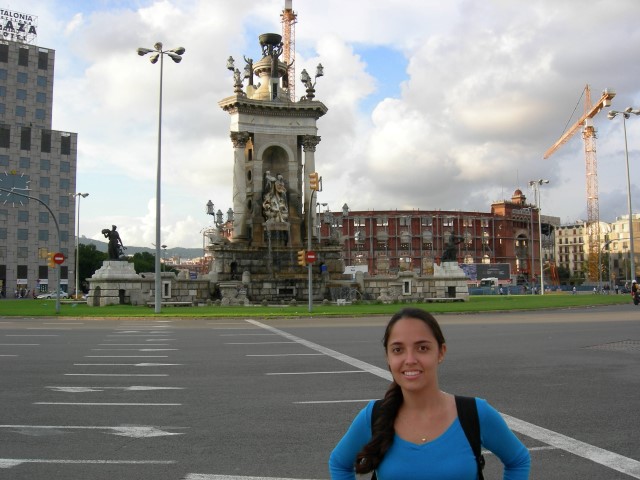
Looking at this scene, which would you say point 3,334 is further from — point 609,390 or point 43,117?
point 43,117

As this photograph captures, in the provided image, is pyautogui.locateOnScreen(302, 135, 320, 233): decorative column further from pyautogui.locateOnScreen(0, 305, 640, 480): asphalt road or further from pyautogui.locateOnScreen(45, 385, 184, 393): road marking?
pyautogui.locateOnScreen(45, 385, 184, 393): road marking

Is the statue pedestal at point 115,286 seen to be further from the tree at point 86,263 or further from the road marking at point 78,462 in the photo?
the tree at point 86,263

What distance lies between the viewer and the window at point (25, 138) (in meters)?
84.3

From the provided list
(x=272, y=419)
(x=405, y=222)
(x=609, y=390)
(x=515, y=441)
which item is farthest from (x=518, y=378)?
(x=405, y=222)

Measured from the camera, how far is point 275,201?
47594 millimetres

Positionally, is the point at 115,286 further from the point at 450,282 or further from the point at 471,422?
the point at 471,422

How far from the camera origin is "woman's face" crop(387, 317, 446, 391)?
293 centimetres

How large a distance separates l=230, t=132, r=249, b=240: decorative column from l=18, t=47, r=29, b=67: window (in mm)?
50750

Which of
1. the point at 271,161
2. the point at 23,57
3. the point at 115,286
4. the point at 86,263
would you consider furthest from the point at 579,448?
the point at 86,263

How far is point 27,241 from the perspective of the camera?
3285 inches

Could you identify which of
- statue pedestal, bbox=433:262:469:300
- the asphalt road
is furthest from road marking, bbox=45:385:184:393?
statue pedestal, bbox=433:262:469:300

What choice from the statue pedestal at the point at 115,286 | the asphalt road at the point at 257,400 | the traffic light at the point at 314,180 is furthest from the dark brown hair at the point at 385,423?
the statue pedestal at the point at 115,286

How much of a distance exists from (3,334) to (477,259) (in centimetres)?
11211

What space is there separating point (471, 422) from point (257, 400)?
22.5 ft
